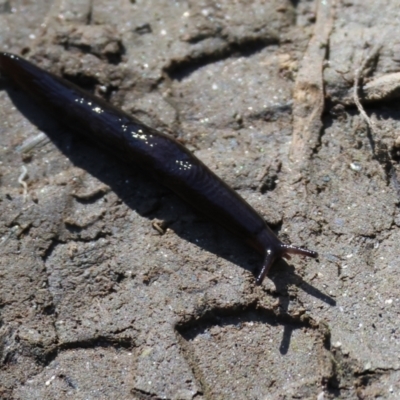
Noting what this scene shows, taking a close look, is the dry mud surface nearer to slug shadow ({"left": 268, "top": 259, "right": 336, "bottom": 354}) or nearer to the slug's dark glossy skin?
slug shadow ({"left": 268, "top": 259, "right": 336, "bottom": 354})

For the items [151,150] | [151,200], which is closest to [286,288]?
[151,200]

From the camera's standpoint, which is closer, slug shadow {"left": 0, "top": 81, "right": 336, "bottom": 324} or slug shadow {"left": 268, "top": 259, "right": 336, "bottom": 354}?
slug shadow {"left": 268, "top": 259, "right": 336, "bottom": 354}

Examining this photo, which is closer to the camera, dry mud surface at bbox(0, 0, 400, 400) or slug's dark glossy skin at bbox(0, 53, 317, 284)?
dry mud surface at bbox(0, 0, 400, 400)

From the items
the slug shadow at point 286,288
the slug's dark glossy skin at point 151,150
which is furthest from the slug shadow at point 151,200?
the slug's dark glossy skin at point 151,150

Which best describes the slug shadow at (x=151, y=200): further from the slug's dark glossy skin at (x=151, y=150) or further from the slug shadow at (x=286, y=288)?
the slug's dark glossy skin at (x=151, y=150)

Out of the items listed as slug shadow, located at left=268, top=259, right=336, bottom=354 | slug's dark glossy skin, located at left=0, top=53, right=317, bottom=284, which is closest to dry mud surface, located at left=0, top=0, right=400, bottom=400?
slug shadow, located at left=268, top=259, right=336, bottom=354

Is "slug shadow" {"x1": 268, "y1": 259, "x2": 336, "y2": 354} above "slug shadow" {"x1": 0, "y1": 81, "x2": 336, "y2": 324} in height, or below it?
below

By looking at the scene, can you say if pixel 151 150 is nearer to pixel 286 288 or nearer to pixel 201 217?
pixel 201 217
